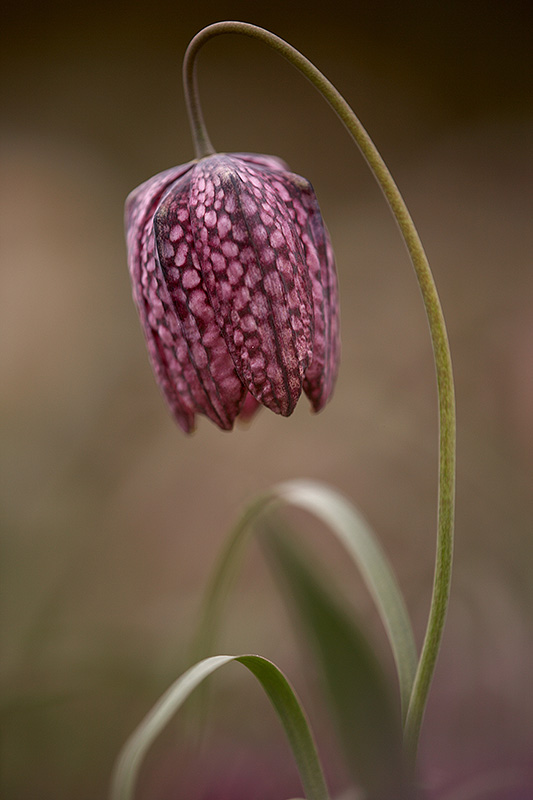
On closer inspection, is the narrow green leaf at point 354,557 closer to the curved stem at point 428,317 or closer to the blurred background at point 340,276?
the curved stem at point 428,317

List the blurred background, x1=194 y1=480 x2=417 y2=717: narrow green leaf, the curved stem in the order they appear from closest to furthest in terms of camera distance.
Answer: the curved stem, x1=194 y1=480 x2=417 y2=717: narrow green leaf, the blurred background

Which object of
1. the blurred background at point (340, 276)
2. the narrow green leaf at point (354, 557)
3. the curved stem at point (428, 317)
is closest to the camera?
the curved stem at point (428, 317)

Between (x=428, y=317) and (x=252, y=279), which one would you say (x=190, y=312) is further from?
(x=428, y=317)

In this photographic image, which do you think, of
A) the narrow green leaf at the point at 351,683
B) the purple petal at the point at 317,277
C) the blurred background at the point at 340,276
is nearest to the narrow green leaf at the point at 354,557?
the narrow green leaf at the point at 351,683

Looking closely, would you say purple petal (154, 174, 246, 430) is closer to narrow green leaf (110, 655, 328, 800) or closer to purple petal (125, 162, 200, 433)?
purple petal (125, 162, 200, 433)

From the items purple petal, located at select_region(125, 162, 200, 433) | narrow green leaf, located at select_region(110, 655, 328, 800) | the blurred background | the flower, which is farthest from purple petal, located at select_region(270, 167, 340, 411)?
the blurred background

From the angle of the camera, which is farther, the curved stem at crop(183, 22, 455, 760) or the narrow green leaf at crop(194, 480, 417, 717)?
the narrow green leaf at crop(194, 480, 417, 717)

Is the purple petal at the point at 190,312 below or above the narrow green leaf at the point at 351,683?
above
